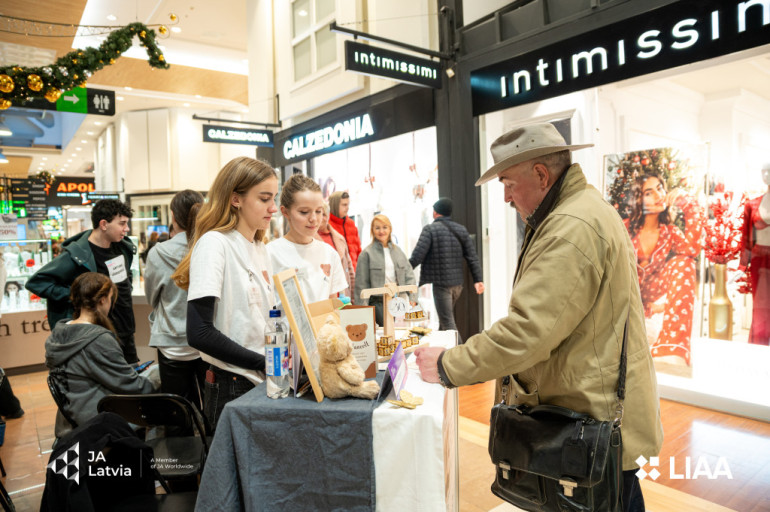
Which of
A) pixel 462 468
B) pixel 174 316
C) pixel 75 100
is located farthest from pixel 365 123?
pixel 462 468

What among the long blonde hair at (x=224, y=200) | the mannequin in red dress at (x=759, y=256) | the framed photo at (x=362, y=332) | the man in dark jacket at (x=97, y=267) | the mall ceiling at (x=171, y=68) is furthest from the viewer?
the mall ceiling at (x=171, y=68)

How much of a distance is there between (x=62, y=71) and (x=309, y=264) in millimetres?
4162

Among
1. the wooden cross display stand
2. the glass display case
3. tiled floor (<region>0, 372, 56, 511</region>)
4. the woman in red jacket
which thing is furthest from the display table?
the glass display case

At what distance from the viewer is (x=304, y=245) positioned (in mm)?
2375

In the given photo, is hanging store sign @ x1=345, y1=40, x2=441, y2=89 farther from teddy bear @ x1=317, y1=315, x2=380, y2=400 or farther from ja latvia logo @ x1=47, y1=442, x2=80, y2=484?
ja latvia logo @ x1=47, y1=442, x2=80, y2=484

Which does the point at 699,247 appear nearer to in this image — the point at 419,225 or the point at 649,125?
the point at 649,125

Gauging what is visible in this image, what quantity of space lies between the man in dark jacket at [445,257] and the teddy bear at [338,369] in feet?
12.0

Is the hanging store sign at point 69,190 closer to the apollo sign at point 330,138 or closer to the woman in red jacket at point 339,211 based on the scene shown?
the apollo sign at point 330,138

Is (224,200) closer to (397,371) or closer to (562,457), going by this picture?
(397,371)

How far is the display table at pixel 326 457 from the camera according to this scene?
1341 mm

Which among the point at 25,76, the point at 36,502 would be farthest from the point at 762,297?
the point at 25,76

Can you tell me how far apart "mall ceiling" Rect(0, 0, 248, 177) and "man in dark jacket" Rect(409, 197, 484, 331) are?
511 cm

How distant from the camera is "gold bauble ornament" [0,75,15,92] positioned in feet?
14.6

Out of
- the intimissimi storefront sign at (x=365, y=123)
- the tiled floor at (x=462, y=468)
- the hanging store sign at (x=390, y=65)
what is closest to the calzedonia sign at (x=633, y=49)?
the hanging store sign at (x=390, y=65)
